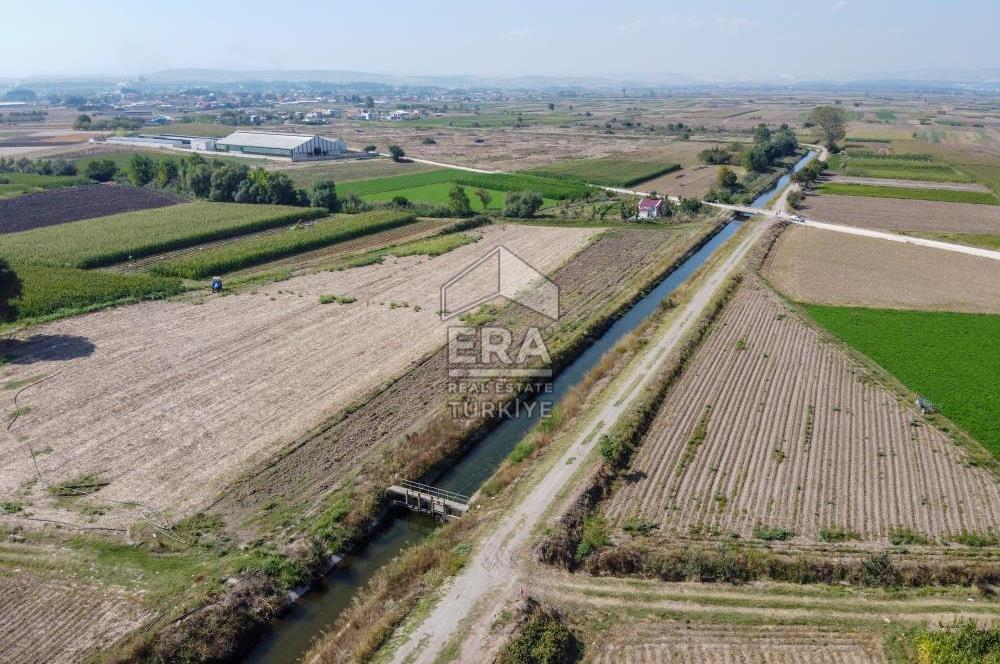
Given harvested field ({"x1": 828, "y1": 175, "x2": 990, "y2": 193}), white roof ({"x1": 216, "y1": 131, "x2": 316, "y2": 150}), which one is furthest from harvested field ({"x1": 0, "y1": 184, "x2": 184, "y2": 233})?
harvested field ({"x1": 828, "y1": 175, "x2": 990, "y2": 193})

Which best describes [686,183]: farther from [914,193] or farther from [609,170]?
[914,193]

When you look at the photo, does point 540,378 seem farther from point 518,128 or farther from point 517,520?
point 518,128

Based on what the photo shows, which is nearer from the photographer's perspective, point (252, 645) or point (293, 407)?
point (252, 645)

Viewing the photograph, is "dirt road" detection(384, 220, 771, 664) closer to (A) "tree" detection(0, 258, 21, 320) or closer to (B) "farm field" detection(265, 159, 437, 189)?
(A) "tree" detection(0, 258, 21, 320)

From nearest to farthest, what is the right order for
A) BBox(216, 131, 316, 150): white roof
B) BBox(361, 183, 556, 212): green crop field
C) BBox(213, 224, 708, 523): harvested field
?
BBox(213, 224, 708, 523): harvested field, BBox(361, 183, 556, 212): green crop field, BBox(216, 131, 316, 150): white roof

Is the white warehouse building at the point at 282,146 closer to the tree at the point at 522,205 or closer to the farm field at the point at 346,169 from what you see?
the farm field at the point at 346,169

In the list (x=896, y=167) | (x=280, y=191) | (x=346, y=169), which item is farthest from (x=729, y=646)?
(x=896, y=167)

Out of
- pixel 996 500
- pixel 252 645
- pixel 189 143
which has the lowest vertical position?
pixel 252 645

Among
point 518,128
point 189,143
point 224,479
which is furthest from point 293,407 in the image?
point 518,128
